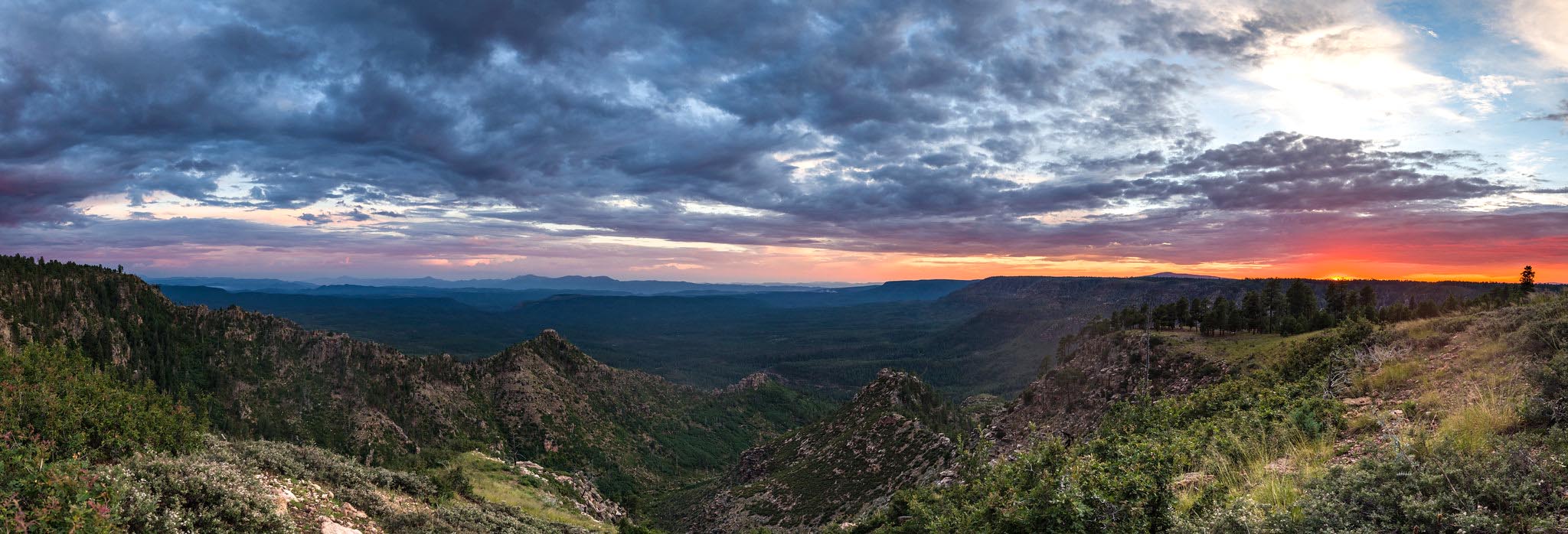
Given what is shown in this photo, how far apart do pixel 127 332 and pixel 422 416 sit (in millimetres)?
39268

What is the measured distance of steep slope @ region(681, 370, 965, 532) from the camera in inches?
2117

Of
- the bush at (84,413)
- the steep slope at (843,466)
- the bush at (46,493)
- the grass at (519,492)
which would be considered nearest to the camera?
the bush at (46,493)

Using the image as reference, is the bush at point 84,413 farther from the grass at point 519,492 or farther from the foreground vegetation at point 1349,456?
the foreground vegetation at point 1349,456

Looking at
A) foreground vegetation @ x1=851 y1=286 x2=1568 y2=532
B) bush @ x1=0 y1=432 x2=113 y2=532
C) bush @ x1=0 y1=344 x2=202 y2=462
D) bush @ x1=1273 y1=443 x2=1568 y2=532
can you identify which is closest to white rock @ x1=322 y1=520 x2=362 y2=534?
bush @ x1=0 y1=344 x2=202 y2=462

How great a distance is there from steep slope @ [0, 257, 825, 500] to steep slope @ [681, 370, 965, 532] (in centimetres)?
2669

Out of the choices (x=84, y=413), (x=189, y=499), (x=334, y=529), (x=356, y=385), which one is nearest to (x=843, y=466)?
(x=334, y=529)

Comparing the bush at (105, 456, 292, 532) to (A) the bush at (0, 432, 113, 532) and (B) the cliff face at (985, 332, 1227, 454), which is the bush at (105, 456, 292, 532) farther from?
(B) the cliff face at (985, 332, 1227, 454)

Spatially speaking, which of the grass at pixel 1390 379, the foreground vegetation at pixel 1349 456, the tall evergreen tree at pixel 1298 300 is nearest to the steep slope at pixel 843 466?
the foreground vegetation at pixel 1349 456

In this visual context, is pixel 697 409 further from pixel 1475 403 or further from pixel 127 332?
pixel 1475 403

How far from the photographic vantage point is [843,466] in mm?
65875

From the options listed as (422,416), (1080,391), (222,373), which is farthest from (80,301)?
(1080,391)

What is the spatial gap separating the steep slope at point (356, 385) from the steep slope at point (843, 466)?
26.7 metres

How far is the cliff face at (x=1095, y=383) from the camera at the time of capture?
53334 millimetres

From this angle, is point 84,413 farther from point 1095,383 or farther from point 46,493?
point 1095,383
